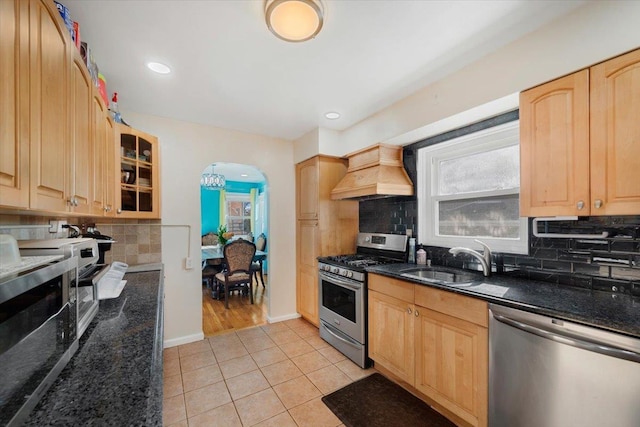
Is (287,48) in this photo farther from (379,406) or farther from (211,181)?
(211,181)

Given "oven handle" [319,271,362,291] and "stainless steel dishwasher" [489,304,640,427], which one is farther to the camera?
"oven handle" [319,271,362,291]

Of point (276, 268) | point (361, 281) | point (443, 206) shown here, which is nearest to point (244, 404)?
point (361, 281)

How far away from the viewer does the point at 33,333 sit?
0.70 metres

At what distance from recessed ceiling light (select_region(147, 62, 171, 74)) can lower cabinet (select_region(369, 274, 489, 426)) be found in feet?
7.40

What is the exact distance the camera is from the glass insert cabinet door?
7.34ft

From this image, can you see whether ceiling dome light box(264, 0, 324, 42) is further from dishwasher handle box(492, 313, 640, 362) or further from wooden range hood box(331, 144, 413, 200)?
dishwasher handle box(492, 313, 640, 362)

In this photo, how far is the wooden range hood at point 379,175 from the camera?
2.51m

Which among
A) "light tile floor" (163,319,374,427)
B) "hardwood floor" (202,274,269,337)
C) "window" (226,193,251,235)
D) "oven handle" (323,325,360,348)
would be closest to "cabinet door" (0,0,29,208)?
"light tile floor" (163,319,374,427)

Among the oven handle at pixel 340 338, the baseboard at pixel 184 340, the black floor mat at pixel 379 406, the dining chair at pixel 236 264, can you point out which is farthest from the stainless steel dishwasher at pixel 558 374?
the dining chair at pixel 236 264

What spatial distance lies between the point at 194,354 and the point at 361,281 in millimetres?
1827

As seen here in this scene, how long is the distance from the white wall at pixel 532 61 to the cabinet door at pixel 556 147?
0.09 metres

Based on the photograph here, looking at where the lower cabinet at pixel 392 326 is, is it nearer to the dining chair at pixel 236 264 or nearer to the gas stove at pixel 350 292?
the gas stove at pixel 350 292

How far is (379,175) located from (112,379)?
230cm

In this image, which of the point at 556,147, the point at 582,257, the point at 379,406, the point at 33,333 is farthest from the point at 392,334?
the point at 33,333
